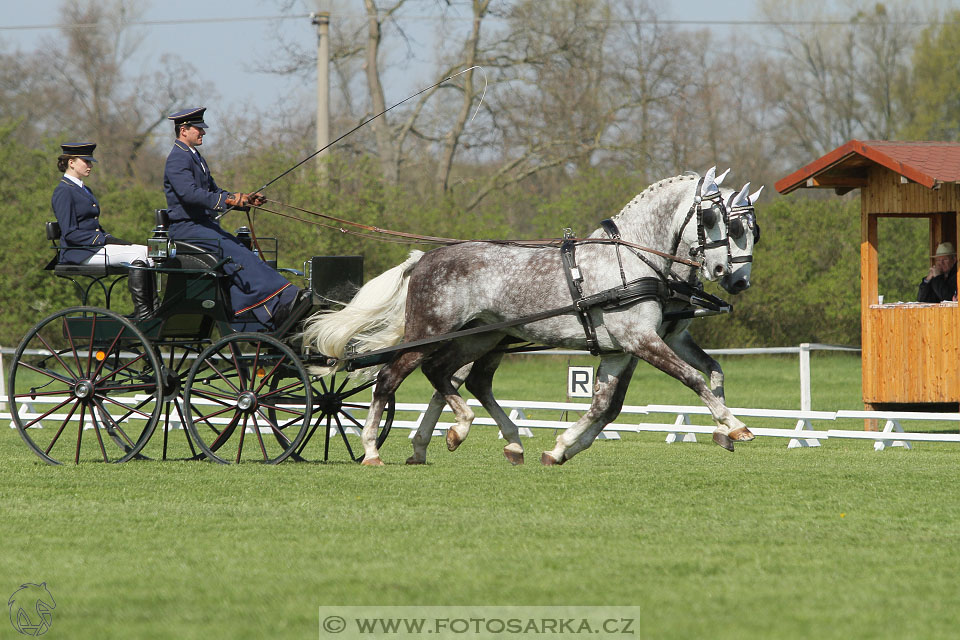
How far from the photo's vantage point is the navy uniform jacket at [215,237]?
9219 mm

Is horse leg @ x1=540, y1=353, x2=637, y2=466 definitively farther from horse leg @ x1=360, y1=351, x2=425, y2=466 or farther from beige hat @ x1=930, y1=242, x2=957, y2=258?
beige hat @ x1=930, y1=242, x2=957, y2=258

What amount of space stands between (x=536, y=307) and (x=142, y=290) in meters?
2.96

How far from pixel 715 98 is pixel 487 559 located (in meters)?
35.3

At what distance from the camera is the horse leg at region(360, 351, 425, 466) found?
932 centimetres

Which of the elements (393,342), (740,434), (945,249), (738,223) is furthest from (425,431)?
(945,249)

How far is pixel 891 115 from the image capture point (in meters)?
40.4

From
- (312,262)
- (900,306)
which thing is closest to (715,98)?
(900,306)

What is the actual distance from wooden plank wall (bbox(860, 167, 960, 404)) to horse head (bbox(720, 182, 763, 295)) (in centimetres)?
641

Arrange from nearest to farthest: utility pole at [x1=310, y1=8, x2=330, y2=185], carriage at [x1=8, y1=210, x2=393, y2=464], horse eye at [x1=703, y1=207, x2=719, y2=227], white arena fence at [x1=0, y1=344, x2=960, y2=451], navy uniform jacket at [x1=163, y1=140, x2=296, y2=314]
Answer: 1. horse eye at [x1=703, y1=207, x2=719, y2=227]
2. carriage at [x1=8, y1=210, x2=393, y2=464]
3. navy uniform jacket at [x1=163, y1=140, x2=296, y2=314]
4. white arena fence at [x1=0, y1=344, x2=960, y2=451]
5. utility pole at [x1=310, y1=8, x2=330, y2=185]

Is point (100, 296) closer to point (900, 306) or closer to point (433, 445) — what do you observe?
point (433, 445)

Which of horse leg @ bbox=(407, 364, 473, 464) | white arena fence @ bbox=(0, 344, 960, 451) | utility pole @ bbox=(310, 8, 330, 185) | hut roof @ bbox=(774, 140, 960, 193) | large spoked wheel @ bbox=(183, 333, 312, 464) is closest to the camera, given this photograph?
large spoked wheel @ bbox=(183, 333, 312, 464)

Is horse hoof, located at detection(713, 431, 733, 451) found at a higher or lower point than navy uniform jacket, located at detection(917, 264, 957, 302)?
lower

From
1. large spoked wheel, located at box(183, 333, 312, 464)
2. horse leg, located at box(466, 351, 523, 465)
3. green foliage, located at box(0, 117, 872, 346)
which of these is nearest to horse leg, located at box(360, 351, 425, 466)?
large spoked wheel, located at box(183, 333, 312, 464)

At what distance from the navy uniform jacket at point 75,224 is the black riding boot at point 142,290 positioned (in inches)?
14.2
